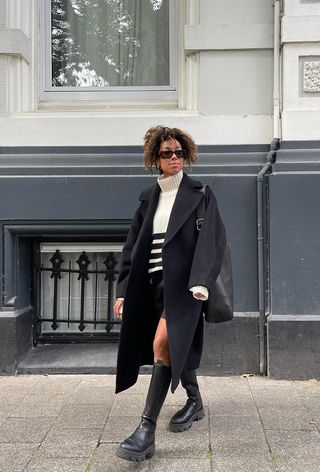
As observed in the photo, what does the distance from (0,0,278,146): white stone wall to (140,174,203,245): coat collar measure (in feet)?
5.37

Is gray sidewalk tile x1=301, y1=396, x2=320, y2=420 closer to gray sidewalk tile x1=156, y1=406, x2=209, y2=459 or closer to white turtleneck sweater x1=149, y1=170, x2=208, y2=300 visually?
gray sidewalk tile x1=156, y1=406, x2=209, y2=459

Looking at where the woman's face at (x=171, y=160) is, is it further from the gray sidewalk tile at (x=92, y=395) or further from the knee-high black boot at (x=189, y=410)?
the gray sidewalk tile at (x=92, y=395)

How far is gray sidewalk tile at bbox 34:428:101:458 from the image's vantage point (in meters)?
3.17

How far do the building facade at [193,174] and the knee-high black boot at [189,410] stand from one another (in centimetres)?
103

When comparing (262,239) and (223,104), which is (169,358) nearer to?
(262,239)

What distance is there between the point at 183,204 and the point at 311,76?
2.24m

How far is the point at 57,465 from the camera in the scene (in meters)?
3.03

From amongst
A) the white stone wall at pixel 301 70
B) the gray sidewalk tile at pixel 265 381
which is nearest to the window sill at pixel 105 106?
the white stone wall at pixel 301 70

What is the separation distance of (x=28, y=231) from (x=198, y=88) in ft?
6.73

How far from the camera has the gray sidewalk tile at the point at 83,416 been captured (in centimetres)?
359

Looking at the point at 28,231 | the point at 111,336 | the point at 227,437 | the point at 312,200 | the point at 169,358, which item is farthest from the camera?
the point at 111,336

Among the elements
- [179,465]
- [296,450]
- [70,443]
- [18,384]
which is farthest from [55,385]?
[296,450]

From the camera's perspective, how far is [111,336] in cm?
522

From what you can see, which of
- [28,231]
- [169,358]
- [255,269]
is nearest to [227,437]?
[169,358]
